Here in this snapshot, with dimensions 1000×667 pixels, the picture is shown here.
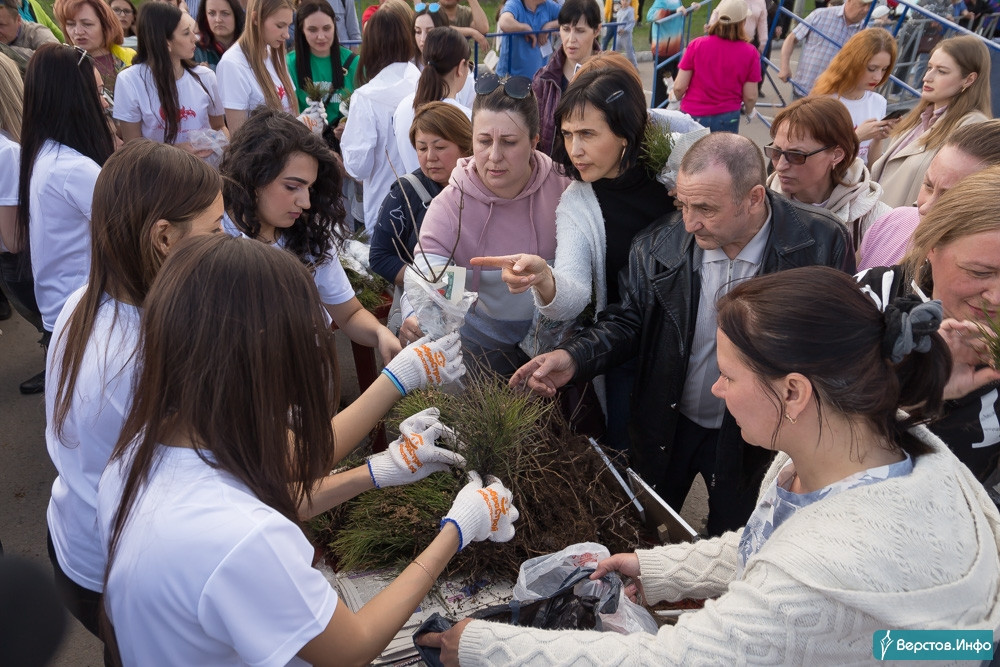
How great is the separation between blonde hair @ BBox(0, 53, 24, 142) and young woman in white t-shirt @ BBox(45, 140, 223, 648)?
5.66 feet

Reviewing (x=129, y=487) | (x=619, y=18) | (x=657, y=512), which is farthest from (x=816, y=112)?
(x=619, y=18)

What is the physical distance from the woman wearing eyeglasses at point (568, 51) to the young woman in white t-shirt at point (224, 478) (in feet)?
12.5

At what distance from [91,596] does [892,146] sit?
3.95 metres

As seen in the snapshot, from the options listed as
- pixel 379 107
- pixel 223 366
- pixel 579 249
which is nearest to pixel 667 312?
pixel 579 249

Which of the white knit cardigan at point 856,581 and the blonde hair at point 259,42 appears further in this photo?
the blonde hair at point 259,42

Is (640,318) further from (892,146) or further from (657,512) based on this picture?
(892,146)

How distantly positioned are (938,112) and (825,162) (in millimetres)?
1383

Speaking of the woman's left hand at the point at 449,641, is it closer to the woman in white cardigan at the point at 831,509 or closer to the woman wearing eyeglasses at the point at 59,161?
the woman in white cardigan at the point at 831,509

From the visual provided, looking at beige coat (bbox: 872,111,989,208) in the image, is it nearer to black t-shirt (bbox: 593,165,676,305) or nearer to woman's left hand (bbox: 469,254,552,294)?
black t-shirt (bbox: 593,165,676,305)

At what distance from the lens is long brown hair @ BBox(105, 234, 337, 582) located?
4.11ft

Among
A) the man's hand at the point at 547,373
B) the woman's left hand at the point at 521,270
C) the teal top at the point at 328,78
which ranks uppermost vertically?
the teal top at the point at 328,78

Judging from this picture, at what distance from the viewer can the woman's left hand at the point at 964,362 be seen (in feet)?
5.82

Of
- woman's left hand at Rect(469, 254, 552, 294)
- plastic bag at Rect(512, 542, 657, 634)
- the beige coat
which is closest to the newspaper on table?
plastic bag at Rect(512, 542, 657, 634)

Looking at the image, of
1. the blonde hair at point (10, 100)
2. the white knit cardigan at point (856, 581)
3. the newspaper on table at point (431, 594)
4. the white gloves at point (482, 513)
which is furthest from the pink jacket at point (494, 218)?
the blonde hair at point (10, 100)
